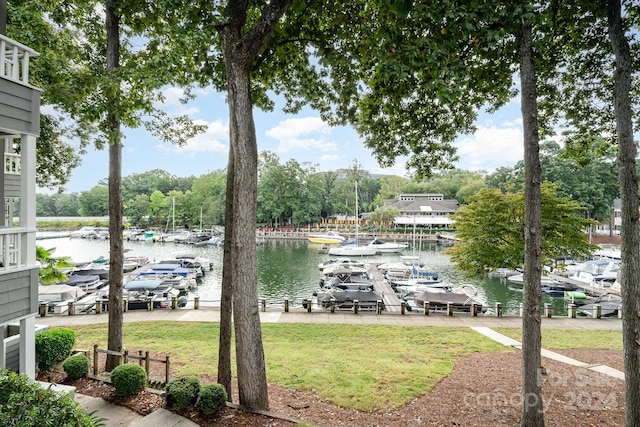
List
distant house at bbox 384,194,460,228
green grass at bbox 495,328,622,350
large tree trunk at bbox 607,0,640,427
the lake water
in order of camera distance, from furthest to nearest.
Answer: distant house at bbox 384,194,460,228 < the lake water < green grass at bbox 495,328,622,350 < large tree trunk at bbox 607,0,640,427

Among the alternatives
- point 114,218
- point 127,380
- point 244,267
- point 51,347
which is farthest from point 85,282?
point 244,267

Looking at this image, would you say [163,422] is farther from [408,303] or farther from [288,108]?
[408,303]

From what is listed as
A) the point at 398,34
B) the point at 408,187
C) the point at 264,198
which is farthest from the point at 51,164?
the point at 408,187

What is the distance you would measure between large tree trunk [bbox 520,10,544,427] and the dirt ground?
2.29 ft

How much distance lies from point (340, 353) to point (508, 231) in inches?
345

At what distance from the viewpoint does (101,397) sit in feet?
20.0

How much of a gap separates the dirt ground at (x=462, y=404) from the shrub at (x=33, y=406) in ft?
6.13

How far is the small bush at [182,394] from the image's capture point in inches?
210

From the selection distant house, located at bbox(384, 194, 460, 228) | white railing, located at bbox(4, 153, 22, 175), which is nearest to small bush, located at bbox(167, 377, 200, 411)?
white railing, located at bbox(4, 153, 22, 175)

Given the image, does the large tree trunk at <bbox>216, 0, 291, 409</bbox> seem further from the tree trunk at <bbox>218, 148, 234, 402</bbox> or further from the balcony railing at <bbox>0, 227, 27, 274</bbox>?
the balcony railing at <bbox>0, 227, 27, 274</bbox>

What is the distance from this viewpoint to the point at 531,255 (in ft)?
16.9

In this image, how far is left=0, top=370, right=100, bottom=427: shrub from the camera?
3.59 metres

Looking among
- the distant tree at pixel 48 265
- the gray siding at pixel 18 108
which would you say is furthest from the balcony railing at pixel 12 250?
the distant tree at pixel 48 265

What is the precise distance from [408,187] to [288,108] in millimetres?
78622
